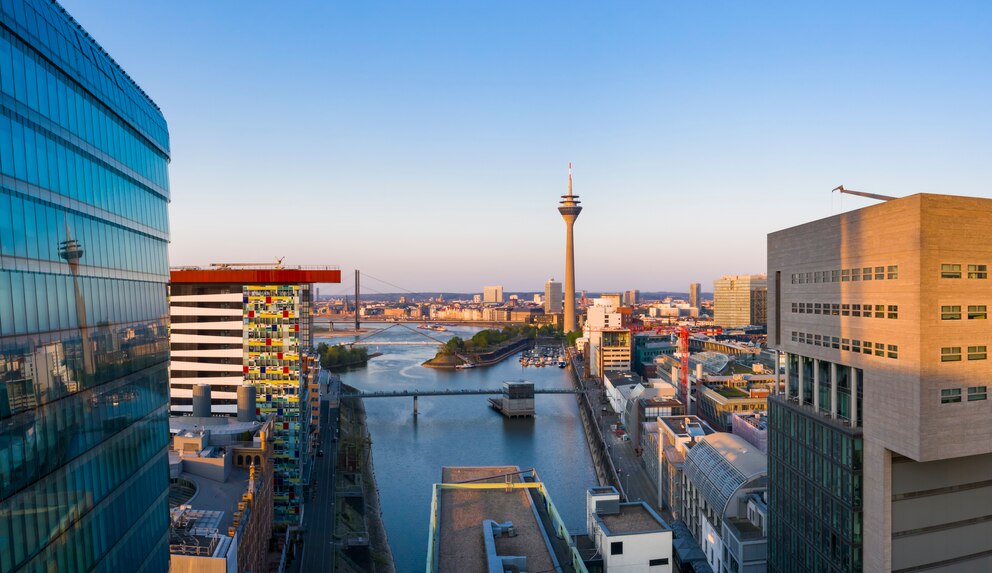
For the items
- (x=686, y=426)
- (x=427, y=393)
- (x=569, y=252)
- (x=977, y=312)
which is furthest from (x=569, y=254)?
(x=977, y=312)

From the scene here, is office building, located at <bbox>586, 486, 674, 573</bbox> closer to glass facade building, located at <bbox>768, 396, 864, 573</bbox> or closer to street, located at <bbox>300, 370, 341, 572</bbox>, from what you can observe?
glass facade building, located at <bbox>768, 396, 864, 573</bbox>

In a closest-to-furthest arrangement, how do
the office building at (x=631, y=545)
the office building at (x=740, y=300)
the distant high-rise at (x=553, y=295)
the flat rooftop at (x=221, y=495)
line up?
1. the flat rooftop at (x=221, y=495)
2. the office building at (x=631, y=545)
3. the office building at (x=740, y=300)
4. the distant high-rise at (x=553, y=295)

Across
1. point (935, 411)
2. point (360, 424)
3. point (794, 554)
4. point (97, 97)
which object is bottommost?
point (360, 424)

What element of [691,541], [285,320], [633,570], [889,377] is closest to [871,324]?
[889,377]

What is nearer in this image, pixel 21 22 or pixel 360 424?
pixel 21 22

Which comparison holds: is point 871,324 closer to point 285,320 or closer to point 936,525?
point 936,525

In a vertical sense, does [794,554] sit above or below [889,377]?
below

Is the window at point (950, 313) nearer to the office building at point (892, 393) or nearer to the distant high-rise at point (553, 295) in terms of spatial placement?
the office building at point (892, 393)

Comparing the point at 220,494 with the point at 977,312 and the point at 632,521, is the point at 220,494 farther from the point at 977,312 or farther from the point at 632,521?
the point at 977,312

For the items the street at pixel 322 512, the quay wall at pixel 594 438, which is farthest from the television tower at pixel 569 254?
the street at pixel 322 512
